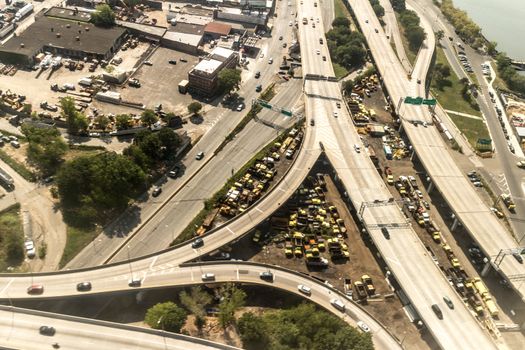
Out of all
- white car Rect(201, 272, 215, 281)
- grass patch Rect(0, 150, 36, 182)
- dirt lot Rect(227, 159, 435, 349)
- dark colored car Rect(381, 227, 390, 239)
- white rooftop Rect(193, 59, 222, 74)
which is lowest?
grass patch Rect(0, 150, 36, 182)

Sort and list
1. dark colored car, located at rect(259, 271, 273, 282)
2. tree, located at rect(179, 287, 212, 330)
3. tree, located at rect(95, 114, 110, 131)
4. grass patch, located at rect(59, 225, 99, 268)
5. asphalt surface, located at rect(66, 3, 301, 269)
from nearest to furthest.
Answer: tree, located at rect(179, 287, 212, 330), dark colored car, located at rect(259, 271, 273, 282), grass patch, located at rect(59, 225, 99, 268), asphalt surface, located at rect(66, 3, 301, 269), tree, located at rect(95, 114, 110, 131)

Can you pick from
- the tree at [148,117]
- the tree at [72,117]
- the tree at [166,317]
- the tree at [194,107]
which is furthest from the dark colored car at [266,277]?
the tree at [72,117]

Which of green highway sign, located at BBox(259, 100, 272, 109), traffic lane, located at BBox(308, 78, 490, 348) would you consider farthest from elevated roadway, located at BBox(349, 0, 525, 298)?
green highway sign, located at BBox(259, 100, 272, 109)

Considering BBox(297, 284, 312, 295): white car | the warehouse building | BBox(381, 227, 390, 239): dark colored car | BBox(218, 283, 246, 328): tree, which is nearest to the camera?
BBox(218, 283, 246, 328): tree

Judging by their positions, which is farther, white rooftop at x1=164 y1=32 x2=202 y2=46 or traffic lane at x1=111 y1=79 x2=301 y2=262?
white rooftop at x1=164 y1=32 x2=202 y2=46

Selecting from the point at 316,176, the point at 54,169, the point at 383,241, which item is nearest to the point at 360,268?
the point at 383,241

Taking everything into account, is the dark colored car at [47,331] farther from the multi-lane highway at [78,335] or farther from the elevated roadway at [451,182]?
the elevated roadway at [451,182]

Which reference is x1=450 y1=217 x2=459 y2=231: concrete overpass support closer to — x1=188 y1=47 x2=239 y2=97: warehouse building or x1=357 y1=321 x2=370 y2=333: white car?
x1=357 y1=321 x2=370 y2=333: white car
